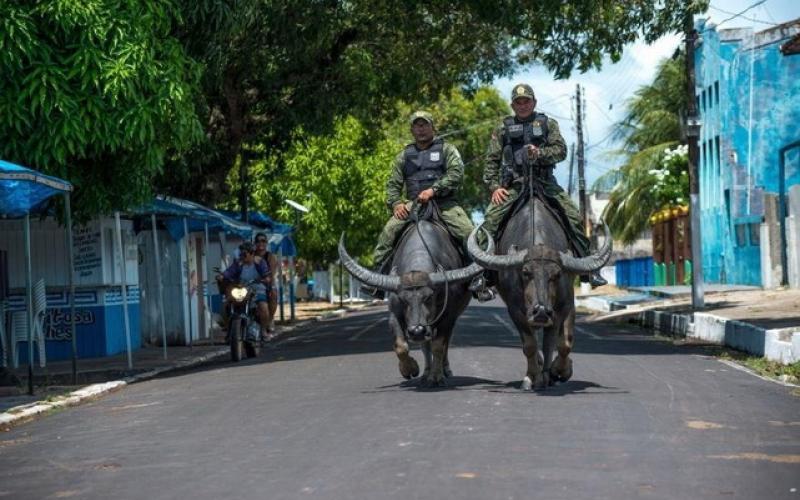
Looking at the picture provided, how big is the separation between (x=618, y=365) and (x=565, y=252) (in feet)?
13.4

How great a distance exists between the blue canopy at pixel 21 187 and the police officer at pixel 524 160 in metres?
5.23

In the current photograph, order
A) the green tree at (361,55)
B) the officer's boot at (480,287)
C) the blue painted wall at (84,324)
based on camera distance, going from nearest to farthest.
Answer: the officer's boot at (480,287) < the blue painted wall at (84,324) < the green tree at (361,55)

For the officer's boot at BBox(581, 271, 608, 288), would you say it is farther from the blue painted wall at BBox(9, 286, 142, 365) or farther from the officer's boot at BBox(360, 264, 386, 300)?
the blue painted wall at BBox(9, 286, 142, 365)

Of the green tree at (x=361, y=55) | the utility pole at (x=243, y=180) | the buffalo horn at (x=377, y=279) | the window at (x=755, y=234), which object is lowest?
the buffalo horn at (x=377, y=279)

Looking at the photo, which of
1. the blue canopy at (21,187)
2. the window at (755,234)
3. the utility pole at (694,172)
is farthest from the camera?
the window at (755,234)

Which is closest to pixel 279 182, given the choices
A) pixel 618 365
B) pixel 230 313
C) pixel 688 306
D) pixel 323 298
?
pixel 323 298

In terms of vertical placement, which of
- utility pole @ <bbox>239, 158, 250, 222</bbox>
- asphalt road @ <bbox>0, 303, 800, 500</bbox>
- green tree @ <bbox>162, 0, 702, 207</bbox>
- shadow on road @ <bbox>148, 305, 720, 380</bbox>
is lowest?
shadow on road @ <bbox>148, 305, 720, 380</bbox>

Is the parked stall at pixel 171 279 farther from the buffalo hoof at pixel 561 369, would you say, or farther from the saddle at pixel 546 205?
the buffalo hoof at pixel 561 369

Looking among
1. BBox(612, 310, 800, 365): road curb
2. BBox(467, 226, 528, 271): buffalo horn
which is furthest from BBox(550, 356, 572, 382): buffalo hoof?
BBox(612, 310, 800, 365): road curb

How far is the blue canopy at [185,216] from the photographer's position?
24553 mm

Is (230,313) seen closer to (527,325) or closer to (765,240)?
(527,325)

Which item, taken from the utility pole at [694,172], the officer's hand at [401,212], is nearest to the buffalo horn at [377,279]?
the officer's hand at [401,212]

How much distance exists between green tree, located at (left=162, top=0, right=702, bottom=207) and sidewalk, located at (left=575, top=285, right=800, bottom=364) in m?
5.59

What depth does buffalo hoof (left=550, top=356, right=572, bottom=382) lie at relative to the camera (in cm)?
1465
